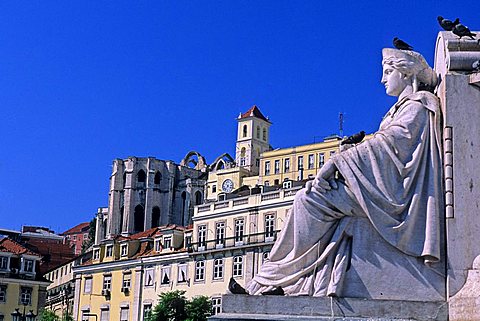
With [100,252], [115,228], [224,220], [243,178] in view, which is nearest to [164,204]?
[115,228]

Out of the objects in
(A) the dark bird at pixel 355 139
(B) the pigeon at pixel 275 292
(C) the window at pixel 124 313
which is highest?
(C) the window at pixel 124 313

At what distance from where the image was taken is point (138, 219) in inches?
6137

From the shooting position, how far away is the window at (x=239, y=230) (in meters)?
79.2

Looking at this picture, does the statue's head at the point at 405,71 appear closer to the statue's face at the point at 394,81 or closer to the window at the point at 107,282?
the statue's face at the point at 394,81

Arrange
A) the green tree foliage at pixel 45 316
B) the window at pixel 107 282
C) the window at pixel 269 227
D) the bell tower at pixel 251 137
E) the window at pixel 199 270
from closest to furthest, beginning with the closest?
the window at pixel 269 227 < the window at pixel 199 270 < the green tree foliage at pixel 45 316 < the window at pixel 107 282 < the bell tower at pixel 251 137

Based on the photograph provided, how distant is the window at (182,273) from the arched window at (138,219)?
70.7 m

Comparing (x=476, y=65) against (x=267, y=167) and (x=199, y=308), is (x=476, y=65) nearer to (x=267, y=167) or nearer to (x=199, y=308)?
(x=199, y=308)

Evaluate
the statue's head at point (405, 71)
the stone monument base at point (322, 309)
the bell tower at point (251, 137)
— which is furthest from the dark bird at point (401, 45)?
the bell tower at point (251, 137)

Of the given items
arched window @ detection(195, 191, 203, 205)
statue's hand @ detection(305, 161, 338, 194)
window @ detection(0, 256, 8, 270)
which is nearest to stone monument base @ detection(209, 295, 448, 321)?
statue's hand @ detection(305, 161, 338, 194)

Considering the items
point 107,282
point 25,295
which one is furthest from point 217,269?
point 25,295

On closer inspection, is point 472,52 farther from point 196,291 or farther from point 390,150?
point 196,291

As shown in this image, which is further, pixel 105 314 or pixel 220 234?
pixel 105 314

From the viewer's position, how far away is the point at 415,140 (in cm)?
1426

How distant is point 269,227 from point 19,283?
977 inches
